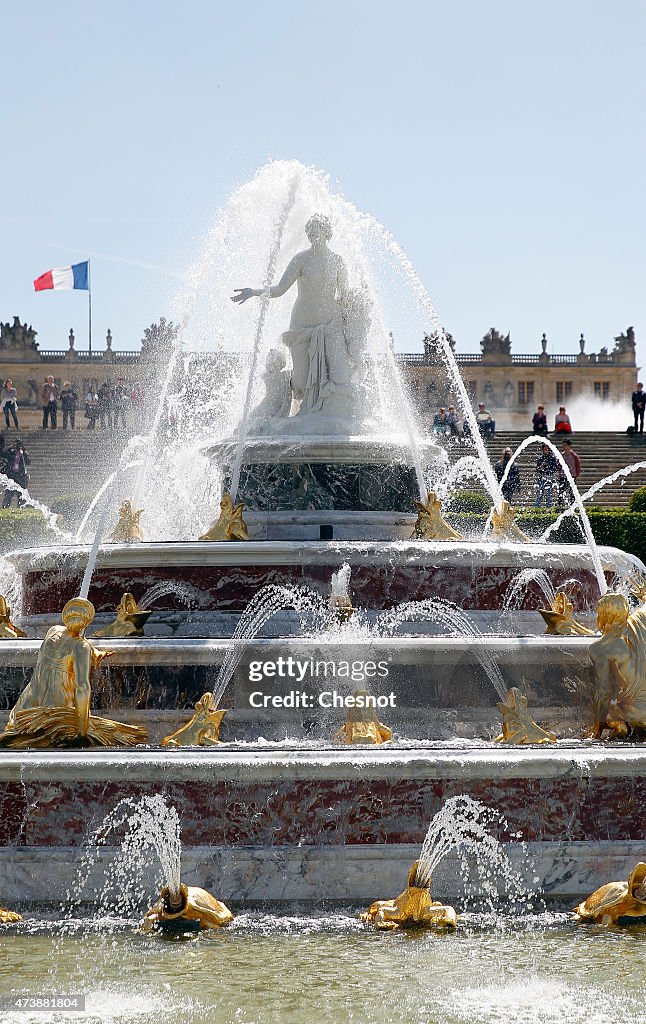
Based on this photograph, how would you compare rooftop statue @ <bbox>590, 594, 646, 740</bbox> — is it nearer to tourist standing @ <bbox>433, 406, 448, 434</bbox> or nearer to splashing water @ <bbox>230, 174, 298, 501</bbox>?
splashing water @ <bbox>230, 174, 298, 501</bbox>

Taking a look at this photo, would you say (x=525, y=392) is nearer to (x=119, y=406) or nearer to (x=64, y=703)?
(x=119, y=406)

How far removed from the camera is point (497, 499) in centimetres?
1329

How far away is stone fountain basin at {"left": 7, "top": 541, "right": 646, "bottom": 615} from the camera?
10.2 m

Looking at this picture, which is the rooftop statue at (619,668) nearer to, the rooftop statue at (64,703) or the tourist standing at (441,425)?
the rooftop statue at (64,703)

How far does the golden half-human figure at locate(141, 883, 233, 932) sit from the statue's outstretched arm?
857 cm

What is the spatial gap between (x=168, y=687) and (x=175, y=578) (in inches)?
79.4

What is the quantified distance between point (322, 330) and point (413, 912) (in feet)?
27.6

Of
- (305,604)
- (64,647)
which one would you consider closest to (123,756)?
(64,647)

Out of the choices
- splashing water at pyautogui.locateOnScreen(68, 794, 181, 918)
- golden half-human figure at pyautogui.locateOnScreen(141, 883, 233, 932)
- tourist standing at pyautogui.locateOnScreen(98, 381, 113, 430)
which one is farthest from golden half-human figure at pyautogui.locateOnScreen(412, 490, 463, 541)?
tourist standing at pyautogui.locateOnScreen(98, 381, 113, 430)

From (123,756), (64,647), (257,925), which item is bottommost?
(257,925)

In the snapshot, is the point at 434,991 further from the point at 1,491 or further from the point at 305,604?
the point at 1,491

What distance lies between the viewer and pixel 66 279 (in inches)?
2096

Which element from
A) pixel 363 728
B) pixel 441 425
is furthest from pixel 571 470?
pixel 363 728

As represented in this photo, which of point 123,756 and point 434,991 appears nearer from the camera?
point 434,991
